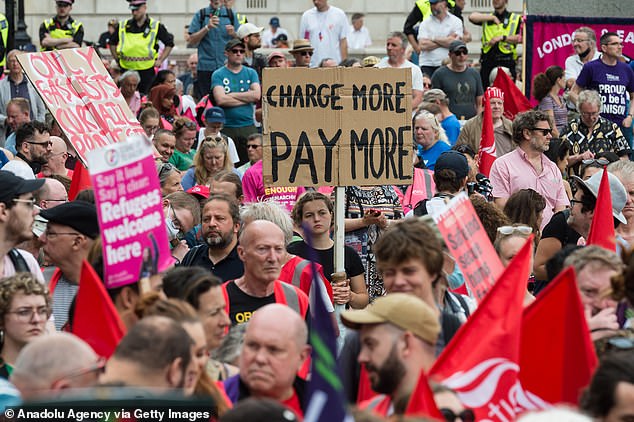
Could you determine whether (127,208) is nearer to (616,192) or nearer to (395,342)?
(395,342)

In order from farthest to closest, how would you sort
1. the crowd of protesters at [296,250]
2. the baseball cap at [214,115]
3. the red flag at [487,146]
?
the baseball cap at [214,115]
the red flag at [487,146]
the crowd of protesters at [296,250]

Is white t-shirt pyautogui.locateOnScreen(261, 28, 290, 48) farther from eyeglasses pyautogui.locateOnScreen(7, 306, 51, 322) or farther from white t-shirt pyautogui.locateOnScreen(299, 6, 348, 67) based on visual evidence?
eyeglasses pyautogui.locateOnScreen(7, 306, 51, 322)

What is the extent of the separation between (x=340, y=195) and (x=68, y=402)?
5.31 m

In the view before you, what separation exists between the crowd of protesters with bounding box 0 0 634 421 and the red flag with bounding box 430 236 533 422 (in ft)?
0.60

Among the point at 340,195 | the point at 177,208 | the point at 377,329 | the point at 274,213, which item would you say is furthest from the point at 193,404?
the point at 177,208

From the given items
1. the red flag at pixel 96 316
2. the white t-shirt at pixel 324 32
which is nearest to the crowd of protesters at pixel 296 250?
the red flag at pixel 96 316

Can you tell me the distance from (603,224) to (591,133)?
21.9 feet

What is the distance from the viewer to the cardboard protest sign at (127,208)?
557cm

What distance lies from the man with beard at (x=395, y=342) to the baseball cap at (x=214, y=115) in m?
8.73

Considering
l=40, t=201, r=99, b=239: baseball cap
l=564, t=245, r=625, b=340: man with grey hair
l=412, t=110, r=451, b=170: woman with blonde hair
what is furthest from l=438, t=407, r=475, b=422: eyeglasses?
l=412, t=110, r=451, b=170: woman with blonde hair

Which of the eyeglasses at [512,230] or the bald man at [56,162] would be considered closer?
the eyeglasses at [512,230]

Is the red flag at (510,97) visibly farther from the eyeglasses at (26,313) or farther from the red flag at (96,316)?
the red flag at (96,316)

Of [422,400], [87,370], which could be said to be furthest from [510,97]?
[87,370]

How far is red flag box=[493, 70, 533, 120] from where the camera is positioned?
50.1ft
